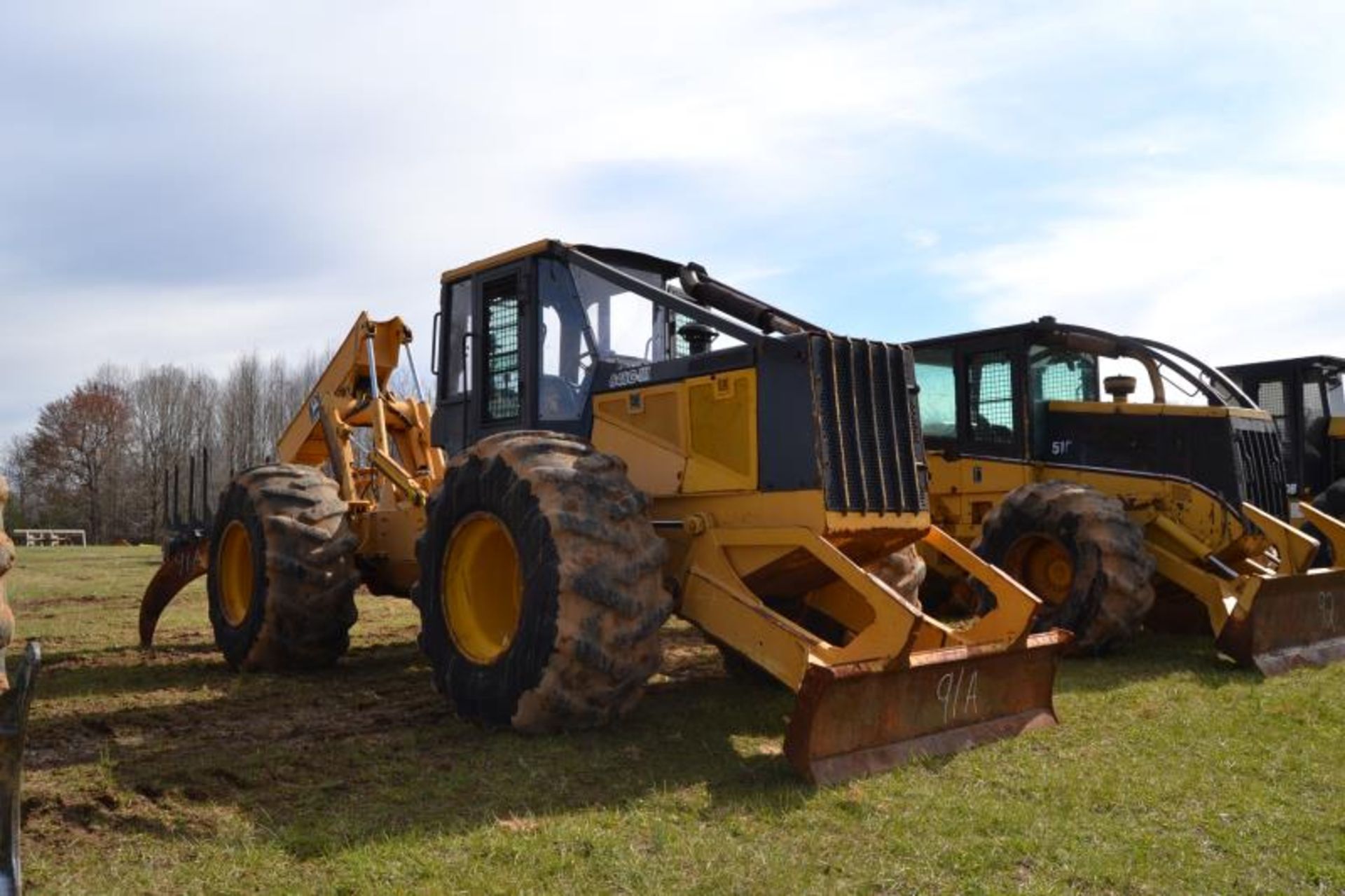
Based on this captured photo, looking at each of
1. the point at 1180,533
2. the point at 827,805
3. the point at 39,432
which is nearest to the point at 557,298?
the point at 827,805

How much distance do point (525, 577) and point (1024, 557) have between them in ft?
19.2

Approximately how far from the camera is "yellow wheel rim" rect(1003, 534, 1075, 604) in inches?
379

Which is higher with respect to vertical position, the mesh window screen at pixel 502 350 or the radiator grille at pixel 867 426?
the mesh window screen at pixel 502 350

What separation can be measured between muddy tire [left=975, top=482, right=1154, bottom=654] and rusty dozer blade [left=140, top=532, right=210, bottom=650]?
7.20 meters

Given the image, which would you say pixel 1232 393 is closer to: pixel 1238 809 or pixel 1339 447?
pixel 1339 447

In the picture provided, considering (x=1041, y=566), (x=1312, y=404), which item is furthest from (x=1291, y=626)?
(x=1312, y=404)

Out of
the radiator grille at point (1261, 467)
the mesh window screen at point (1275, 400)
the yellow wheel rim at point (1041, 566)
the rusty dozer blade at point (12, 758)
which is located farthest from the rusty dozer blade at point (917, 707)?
the mesh window screen at point (1275, 400)

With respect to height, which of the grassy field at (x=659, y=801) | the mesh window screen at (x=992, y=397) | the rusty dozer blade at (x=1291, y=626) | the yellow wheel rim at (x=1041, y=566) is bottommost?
the grassy field at (x=659, y=801)

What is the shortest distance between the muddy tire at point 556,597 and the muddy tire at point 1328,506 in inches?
391

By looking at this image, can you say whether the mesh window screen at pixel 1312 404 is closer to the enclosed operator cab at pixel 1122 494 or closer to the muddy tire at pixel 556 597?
the enclosed operator cab at pixel 1122 494

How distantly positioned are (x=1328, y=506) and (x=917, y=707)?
10.2m

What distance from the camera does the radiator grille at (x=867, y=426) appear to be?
597 centimetres

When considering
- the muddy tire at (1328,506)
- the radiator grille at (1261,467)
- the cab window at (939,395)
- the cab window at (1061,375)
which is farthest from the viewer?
the muddy tire at (1328,506)

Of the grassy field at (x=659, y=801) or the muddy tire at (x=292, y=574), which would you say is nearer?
the grassy field at (x=659, y=801)
